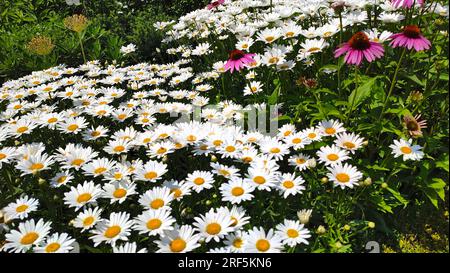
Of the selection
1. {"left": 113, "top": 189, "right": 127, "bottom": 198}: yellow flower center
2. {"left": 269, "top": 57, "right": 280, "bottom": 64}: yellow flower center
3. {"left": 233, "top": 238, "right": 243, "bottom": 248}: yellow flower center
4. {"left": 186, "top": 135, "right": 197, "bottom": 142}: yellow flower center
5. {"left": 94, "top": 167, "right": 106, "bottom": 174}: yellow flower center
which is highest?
{"left": 269, "top": 57, "right": 280, "bottom": 64}: yellow flower center

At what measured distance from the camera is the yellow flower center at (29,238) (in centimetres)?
220

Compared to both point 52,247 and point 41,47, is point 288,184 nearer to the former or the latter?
point 52,247

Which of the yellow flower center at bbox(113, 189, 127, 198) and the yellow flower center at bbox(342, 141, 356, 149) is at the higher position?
the yellow flower center at bbox(342, 141, 356, 149)

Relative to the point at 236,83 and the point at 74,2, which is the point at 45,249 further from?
the point at 74,2

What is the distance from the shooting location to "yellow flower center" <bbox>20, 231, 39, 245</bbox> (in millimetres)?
2204

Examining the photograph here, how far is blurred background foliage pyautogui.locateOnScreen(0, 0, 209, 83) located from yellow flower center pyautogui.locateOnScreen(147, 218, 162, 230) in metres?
3.66

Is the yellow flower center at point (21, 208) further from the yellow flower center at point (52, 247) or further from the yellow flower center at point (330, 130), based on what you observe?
the yellow flower center at point (330, 130)

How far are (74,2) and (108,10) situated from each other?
Result: 61 centimetres

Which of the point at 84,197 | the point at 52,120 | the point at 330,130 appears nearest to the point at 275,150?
the point at 330,130

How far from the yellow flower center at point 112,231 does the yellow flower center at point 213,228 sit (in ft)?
1.69

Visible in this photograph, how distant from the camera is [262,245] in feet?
7.01

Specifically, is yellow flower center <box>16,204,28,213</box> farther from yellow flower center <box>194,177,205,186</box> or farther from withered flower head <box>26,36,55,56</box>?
withered flower head <box>26,36,55,56</box>

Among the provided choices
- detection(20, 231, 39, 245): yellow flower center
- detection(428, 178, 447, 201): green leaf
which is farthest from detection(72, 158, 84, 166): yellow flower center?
detection(428, 178, 447, 201): green leaf

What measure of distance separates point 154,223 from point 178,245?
0.20 meters
